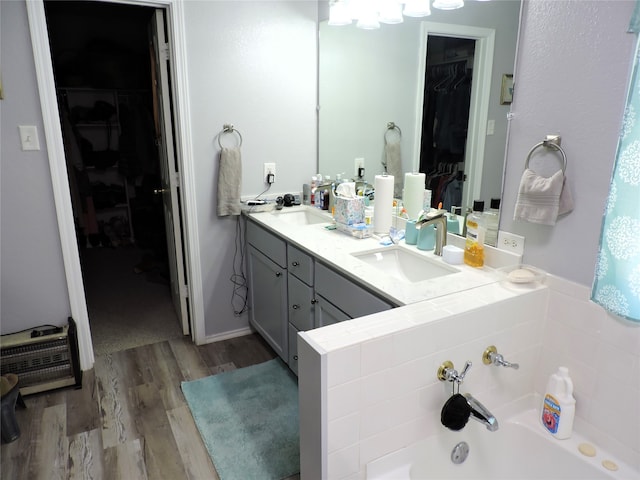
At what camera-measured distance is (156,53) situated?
2602 millimetres

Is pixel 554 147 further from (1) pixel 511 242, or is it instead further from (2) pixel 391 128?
(2) pixel 391 128

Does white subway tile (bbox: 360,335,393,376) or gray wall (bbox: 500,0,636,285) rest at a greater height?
gray wall (bbox: 500,0,636,285)

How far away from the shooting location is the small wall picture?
1.59 metres

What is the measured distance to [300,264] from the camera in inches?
83.4

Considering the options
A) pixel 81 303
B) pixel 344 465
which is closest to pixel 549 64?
pixel 344 465

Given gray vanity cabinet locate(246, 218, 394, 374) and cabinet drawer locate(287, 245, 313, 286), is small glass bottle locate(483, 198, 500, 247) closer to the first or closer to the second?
gray vanity cabinet locate(246, 218, 394, 374)

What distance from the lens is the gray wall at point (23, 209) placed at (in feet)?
6.73

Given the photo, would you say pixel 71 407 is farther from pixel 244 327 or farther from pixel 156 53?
pixel 156 53

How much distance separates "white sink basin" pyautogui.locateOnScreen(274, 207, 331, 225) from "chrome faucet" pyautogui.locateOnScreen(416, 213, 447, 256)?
87 centimetres

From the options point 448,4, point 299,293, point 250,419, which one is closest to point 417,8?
point 448,4

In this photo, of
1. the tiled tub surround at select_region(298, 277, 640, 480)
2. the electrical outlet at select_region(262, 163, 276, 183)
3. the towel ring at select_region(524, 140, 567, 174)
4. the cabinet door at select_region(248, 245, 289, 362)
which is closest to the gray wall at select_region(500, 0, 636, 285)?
the towel ring at select_region(524, 140, 567, 174)

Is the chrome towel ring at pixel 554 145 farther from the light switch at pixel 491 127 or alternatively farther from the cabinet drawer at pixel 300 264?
the cabinet drawer at pixel 300 264

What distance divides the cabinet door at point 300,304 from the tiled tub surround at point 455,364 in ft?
2.58

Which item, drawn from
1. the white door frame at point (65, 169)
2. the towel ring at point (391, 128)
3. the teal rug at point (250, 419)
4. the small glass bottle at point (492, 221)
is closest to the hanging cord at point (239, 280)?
the white door frame at point (65, 169)
